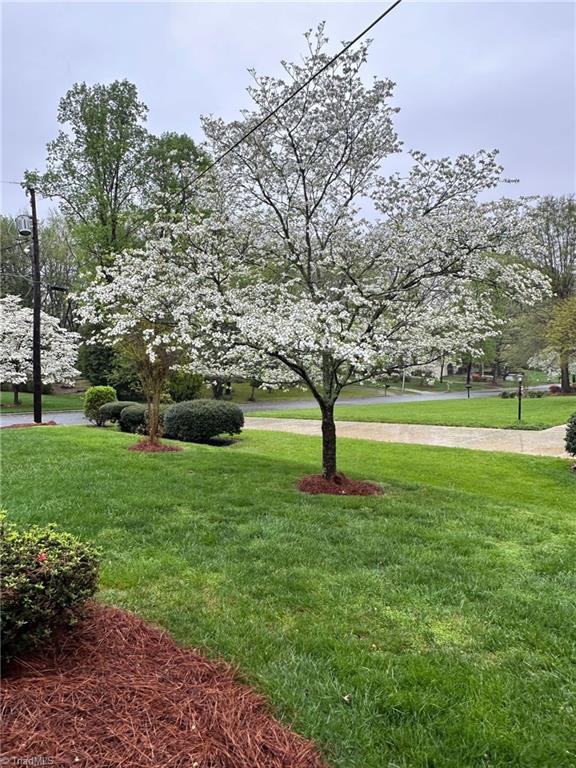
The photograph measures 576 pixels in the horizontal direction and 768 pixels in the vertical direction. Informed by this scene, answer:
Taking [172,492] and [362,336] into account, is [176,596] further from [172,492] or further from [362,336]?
[362,336]

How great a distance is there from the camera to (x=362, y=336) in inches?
207

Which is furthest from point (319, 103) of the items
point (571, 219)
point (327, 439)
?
point (571, 219)

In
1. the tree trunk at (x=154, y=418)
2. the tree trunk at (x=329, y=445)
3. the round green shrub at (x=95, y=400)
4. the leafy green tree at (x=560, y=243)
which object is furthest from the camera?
the leafy green tree at (x=560, y=243)

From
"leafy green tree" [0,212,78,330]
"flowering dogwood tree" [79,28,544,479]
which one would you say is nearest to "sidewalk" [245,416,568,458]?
"flowering dogwood tree" [79,28,544,479]

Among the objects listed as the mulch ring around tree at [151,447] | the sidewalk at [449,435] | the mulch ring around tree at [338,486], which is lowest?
the sidewalk at [449,435]

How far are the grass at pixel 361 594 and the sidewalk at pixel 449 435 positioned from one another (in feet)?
13.8

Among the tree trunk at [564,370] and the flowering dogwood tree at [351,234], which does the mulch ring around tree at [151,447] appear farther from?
the tree trunk at [564,370]

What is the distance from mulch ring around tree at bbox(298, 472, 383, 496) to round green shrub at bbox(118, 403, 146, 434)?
729 cm

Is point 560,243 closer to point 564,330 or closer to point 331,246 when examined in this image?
point 564,330

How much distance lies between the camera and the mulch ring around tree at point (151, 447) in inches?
309

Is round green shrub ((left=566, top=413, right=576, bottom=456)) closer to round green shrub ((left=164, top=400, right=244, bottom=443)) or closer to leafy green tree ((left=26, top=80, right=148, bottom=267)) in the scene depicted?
round green shrub ((left=164, top=400, right=244, bottom=443))

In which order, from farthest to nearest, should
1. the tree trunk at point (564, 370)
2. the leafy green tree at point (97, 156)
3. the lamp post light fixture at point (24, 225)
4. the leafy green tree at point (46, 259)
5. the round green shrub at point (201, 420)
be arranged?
the leafy green tree at point (46, 259), the tree trunk at point (564, 370), the leafy green tree at point (97, 156), the lamp post light fixture at point (24, 225), the round green shrub at point (201, 420)

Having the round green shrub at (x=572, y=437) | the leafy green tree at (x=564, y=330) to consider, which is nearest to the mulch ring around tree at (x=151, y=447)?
the round green shrub at (x=572, y=437)

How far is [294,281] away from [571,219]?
2630 cm
